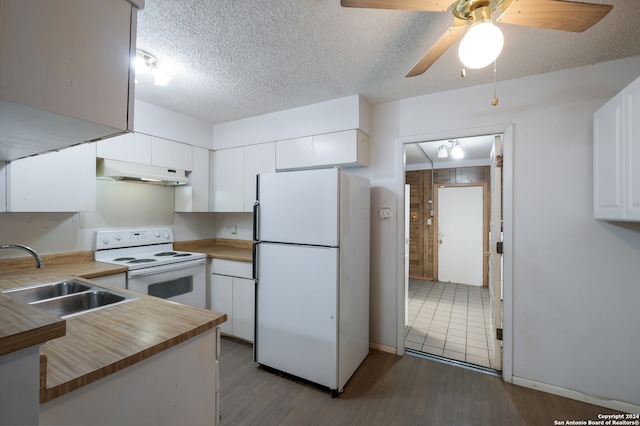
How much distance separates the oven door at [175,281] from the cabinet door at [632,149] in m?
3.27

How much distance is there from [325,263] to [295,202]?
53cm

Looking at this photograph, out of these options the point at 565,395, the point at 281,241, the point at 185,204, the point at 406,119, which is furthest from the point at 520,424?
the point at 185,204

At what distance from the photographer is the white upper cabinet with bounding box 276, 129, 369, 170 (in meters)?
2.46

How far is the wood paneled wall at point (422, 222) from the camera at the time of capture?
5.17 meters

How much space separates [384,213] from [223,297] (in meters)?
1.87

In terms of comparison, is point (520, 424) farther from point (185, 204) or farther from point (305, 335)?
point (185, 204)

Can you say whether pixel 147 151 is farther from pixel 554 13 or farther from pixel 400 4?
pixel 554 13

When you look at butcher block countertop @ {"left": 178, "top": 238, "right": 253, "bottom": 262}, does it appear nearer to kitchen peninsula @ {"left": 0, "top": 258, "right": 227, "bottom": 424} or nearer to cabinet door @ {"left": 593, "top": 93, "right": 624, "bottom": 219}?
kitchen peninsula @ {"left": 0, "top": 258, "right": 227, "bottom": 424}

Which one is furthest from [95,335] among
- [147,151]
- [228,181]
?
[228,181]

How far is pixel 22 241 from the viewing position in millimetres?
2127

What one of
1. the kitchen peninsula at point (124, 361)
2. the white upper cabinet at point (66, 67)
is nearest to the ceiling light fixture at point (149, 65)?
the white upper cabinet at point (66, 67)

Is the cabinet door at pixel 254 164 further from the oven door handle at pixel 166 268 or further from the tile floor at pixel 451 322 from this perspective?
the tile floor at pixel 451 322

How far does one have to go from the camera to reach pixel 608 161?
1.68 metres

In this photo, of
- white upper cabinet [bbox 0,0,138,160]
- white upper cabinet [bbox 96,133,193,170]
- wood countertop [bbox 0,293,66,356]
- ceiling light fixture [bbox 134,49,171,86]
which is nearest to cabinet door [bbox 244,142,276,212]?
white upper cabinet [bbox 96,133,193,170]
